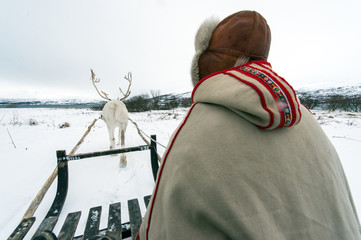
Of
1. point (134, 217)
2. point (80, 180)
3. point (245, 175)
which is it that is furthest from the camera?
point (80, 180)

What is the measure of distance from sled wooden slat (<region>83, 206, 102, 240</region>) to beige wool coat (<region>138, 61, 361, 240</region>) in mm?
1582

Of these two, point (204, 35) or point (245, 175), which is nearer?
point (245, 175)

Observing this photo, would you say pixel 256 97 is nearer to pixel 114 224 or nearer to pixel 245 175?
pixel 245 175

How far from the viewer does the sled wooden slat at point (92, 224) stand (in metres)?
1.74

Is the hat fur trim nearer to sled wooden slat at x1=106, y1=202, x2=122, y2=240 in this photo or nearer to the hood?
the hood

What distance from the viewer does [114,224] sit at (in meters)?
1.86

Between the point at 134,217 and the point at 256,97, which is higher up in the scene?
the point at 256,97

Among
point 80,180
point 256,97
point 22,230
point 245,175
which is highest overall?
point 256,97

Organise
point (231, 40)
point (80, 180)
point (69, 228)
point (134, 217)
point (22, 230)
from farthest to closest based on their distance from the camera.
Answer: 1. point (80, 180)
2. point (134, 217)
3. point (69, 228)
4. point (22, 230)
5. point (231, 40)

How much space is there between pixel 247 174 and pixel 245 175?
10 millimetres

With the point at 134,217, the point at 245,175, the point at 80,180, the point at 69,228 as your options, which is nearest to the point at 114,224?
the point at 134,217

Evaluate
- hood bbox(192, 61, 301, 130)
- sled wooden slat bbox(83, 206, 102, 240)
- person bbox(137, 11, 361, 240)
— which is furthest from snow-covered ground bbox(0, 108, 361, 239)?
hood bbox(192, 61, 301, 130)

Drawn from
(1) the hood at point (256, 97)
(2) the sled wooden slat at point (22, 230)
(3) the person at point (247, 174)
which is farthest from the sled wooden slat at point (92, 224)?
Result: (1) the hood at point (256, 97)

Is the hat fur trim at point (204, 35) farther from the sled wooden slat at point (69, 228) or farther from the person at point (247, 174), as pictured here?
the sled wooden slat at point (69, 228)
